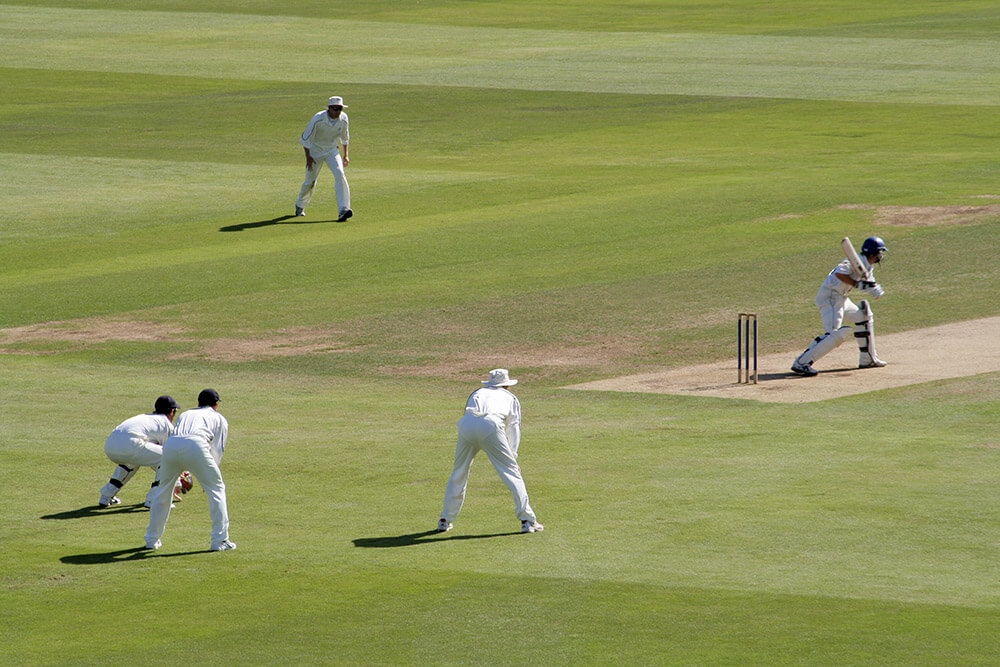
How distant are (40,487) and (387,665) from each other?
7.77 m

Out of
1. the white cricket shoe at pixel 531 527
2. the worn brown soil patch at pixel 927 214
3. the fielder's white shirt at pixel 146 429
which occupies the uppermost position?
the worn brown soil patch at pixel 927 214

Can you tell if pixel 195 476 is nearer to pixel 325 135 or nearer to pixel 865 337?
pixel 865 337

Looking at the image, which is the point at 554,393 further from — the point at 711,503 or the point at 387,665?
the point at 387,665

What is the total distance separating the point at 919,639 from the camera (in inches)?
502

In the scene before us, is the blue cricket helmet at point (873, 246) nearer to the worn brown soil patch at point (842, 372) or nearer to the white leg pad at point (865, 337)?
the white leg pad at point (865, 337)

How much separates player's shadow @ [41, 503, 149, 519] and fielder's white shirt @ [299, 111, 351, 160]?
1838 cm

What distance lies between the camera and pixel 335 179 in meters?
37.2

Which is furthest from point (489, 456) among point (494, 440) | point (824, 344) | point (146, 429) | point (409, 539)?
point (824, 344)

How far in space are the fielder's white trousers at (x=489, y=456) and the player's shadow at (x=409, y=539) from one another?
233 millimetres

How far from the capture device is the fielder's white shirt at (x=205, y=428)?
51.4 ft

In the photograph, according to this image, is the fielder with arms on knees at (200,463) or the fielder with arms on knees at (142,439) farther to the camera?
the fielder with arms on knees at (142,439)

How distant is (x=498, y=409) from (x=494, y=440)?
321 millimetres

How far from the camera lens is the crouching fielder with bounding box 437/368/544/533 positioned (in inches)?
620

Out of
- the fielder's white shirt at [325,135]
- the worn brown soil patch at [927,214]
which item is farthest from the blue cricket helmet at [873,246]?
the fielder's white shirt at [325,135]
